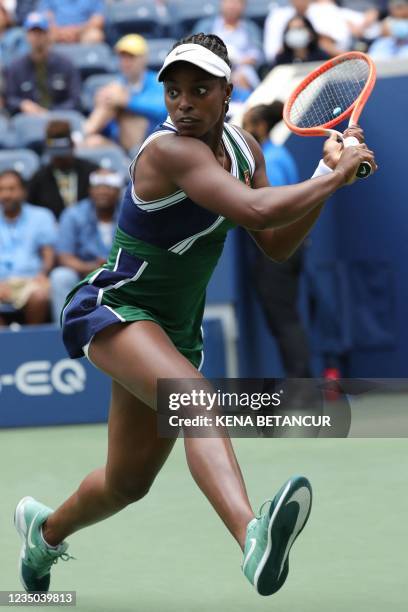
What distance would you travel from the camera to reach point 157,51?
11.2 metres

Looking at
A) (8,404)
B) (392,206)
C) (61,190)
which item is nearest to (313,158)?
(392,206)

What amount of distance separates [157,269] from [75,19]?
8756 millimetres

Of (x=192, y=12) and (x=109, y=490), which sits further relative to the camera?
(x=192, y=12)

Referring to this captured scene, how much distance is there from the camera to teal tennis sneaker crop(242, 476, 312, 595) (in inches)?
129

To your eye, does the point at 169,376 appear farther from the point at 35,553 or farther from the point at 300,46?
the point at 300,46

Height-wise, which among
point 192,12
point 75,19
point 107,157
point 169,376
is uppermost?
point 75,19

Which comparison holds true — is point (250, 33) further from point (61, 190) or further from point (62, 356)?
point (62, 356)

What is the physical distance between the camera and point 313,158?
8.54 metres

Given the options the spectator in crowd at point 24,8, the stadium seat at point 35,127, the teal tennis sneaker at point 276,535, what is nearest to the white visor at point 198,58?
the teal tennis sneaker at point 276,535

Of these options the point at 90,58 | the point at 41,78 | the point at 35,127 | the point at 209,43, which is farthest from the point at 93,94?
the point at 209,43

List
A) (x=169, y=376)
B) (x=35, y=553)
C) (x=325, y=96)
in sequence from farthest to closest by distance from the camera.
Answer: (x=325, y=96) → (x=35, y=553) → (x=169, y=376)

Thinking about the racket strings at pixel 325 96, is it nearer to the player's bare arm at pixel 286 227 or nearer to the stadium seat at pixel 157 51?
the player's bare arm at pixel 286 227

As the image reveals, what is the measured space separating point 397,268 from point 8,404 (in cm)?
280

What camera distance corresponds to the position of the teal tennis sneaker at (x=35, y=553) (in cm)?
425
